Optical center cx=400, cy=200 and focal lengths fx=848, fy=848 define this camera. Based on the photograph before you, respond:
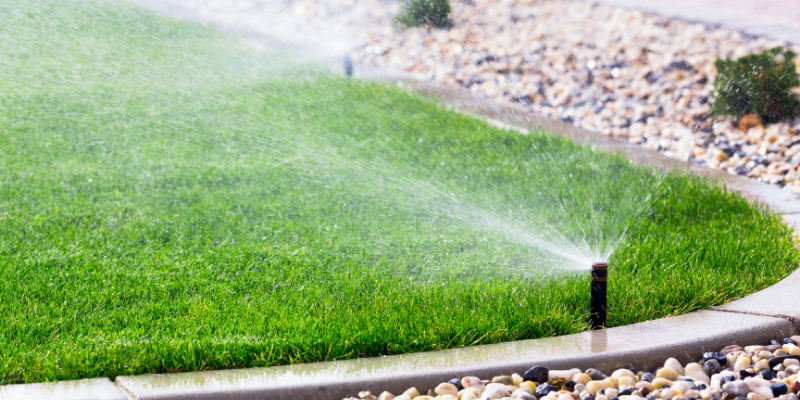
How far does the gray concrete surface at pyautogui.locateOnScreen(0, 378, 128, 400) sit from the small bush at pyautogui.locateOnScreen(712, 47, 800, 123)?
18.7 ft

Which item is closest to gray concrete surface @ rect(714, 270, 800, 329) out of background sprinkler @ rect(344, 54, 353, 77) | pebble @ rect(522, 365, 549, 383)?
pebble @ rect(522, 365, 549, 383)

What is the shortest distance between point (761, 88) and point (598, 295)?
455 centimetres

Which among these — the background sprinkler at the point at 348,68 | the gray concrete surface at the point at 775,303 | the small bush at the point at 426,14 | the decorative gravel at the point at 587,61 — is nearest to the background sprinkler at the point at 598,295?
the gray concrete surface at the point at 775,303

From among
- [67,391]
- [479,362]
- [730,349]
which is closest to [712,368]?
[730,349]

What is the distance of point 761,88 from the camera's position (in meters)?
6.75

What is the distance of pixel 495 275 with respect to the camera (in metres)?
3.58

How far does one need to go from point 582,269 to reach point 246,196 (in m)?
1.99

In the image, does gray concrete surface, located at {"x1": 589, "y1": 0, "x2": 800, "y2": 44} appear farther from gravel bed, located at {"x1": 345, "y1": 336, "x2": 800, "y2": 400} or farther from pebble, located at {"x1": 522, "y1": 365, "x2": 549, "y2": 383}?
pebble, located at {"x1": 522, "y1": 365, "x2": 549, "y2": 383}

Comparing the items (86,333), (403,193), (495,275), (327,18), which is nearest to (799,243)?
(495,275)

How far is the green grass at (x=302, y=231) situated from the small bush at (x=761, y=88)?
1.79m

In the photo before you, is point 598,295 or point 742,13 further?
point 742,13

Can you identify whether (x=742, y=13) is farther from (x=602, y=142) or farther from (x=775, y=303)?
(x=775, y=303)

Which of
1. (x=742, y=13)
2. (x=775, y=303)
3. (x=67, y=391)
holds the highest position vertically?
(x=67, y=391)

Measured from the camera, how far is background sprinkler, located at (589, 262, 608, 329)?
2.91 meters
